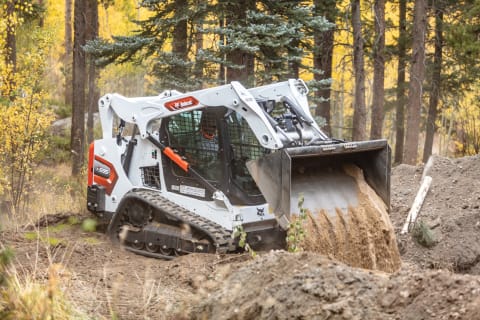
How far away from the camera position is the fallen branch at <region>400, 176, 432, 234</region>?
1131 cm

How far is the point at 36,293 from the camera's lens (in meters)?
4.82

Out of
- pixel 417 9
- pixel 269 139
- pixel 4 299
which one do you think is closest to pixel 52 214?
pixel 269 139

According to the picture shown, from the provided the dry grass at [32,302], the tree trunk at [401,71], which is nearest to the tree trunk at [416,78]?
the tree trunk at [401,71]

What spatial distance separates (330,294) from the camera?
15.9ft

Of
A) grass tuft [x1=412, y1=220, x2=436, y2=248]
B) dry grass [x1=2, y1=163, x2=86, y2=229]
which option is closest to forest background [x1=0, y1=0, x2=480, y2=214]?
dry grass [x1=2, y1=163, x2=86, y2=229]

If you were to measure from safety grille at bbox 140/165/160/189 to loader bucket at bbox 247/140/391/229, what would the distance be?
2209 mm

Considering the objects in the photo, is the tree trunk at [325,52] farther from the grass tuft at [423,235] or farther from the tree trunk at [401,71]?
the grass tuft at [423,235]

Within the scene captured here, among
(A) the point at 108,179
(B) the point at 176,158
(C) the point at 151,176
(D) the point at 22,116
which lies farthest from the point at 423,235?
(D) the point at 22,116

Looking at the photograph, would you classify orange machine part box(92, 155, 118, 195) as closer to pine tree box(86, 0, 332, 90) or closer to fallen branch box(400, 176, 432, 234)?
pine tree box(86, 0, 332, 90)

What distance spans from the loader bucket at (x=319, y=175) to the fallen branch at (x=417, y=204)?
2600 millimetres

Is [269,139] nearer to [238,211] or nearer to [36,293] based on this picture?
[238,211]

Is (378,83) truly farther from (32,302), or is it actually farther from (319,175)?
(32,302)

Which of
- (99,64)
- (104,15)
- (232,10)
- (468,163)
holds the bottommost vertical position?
(468,163)

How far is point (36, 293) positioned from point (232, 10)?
11154mm
